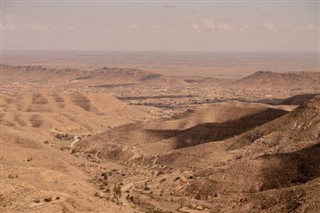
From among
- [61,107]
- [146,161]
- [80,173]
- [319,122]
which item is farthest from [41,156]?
[61,107]

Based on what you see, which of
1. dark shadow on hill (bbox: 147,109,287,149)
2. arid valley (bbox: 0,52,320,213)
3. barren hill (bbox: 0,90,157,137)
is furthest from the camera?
barren hill (bbox: 0,90,157,137)

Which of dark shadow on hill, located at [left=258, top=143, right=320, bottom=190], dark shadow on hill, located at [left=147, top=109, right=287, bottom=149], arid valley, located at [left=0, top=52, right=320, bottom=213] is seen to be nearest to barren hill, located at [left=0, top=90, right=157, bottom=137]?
arid valley, located at [left=0, top=52, right=320, bottom=213]

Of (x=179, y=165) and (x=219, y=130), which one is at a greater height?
(x=219, y=130)

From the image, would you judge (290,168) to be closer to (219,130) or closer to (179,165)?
(179,165)

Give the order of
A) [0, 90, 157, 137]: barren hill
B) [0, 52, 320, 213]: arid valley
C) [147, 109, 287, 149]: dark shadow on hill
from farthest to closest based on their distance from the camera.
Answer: [0, 90, 157, 137]: barren hill, [147, 109, 287, 149]: dark shadow on hill, [0, 52, 320, 213]: arid valley

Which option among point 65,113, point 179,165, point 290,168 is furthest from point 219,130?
point 65,113

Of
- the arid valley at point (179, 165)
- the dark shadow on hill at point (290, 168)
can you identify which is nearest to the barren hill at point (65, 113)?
the arid valley at point (179, 165)

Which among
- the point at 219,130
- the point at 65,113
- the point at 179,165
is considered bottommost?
the point at 65,113

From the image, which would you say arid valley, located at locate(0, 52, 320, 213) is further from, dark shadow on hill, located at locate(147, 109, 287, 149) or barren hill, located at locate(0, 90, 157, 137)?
barren hill, located at locate(0, 90, 157, 137)
